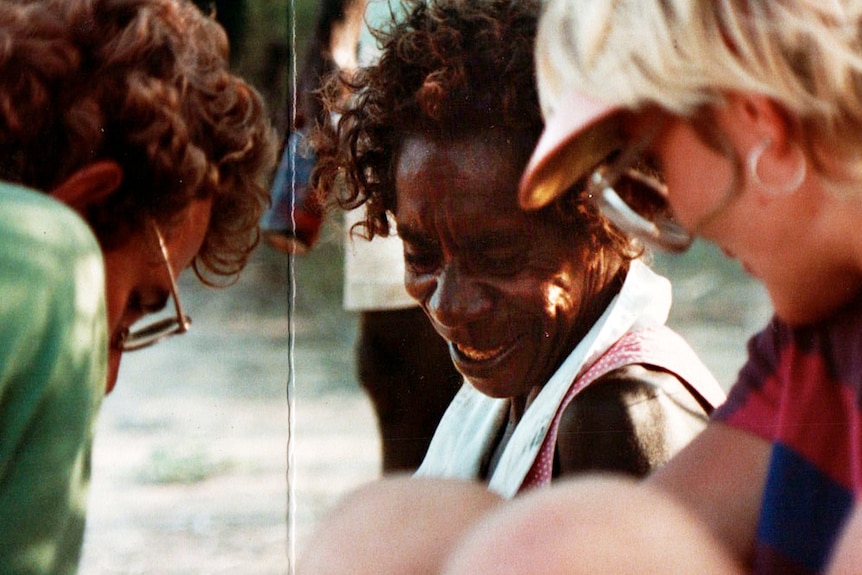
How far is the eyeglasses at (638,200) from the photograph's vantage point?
1878 millimetres

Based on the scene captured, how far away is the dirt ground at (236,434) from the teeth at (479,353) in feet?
0.81

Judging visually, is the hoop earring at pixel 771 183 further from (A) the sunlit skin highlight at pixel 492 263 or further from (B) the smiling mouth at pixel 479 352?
(B) the smiling mouth at pixel 479 352

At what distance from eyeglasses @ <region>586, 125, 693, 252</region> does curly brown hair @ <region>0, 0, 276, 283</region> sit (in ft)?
2.69

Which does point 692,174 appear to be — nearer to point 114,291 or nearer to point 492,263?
point 492,263

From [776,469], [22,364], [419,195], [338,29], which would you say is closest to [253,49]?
[338,29]

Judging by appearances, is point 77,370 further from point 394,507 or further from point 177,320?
point 177,320

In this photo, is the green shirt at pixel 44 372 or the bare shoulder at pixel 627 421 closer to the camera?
the green shirt at pixel 44 372

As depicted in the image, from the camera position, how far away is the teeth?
7.48 ft

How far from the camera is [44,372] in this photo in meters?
1.62

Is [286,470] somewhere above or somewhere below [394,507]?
below

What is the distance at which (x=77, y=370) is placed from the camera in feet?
5.59

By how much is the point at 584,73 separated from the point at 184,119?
97 centimetres

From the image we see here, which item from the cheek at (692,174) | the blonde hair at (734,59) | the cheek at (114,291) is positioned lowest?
the cheek at (114,291)

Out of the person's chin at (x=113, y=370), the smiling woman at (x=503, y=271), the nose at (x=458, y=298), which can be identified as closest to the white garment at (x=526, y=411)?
the smiling woman at (x=503, y=271)
